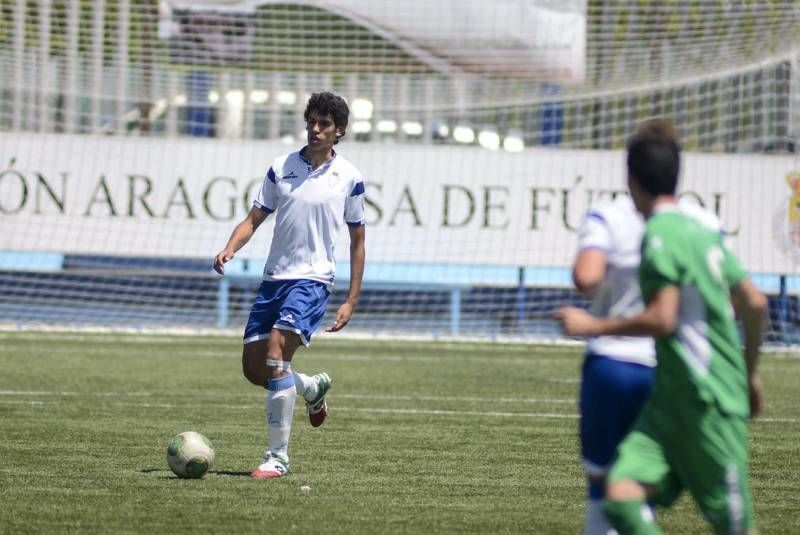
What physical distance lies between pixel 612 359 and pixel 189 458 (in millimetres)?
3525

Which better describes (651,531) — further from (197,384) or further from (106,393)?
(197,384)

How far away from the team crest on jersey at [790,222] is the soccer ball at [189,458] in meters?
15.4

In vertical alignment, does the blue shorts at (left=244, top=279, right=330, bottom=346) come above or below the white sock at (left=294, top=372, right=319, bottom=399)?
above

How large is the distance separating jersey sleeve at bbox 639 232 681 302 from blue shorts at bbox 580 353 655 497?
0.56 metres

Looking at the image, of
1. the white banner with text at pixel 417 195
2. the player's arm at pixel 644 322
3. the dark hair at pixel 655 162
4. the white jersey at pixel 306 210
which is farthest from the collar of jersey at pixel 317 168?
the white banner with text at pixel 417 195

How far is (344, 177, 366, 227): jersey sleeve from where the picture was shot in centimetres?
899

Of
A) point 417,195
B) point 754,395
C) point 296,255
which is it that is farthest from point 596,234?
point 417,195

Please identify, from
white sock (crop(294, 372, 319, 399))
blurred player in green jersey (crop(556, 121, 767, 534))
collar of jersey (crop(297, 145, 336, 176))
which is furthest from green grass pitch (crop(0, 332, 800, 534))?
blurred player in green jersey (crop(556, 121, 767, 534))

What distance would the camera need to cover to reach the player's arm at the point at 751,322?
4961 millimetres

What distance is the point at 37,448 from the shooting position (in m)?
9.59

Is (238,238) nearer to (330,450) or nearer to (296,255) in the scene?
(296,255)

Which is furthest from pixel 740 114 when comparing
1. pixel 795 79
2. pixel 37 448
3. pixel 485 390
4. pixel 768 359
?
pixel 37 448

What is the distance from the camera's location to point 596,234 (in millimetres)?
5168

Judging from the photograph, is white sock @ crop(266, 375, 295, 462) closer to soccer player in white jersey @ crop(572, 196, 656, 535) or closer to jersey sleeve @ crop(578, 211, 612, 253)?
soccer player in white jersey @ crop(572, 196, 656, 535)
